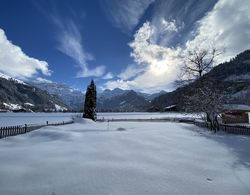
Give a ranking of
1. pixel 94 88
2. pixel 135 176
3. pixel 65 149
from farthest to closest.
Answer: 1. pixel 94 88
2. pixel 65 149
3. pixel 135 176

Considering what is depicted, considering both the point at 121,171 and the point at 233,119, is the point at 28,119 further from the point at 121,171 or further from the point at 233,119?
the point at 121,171

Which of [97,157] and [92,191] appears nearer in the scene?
[92,191]

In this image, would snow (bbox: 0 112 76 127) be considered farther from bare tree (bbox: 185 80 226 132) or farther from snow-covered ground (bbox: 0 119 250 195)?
snow-covered ground (bbox: 0 119 250 195)

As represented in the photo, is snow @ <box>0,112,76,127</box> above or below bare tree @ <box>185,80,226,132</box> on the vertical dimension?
below

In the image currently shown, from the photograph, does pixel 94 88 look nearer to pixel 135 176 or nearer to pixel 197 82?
pixel 197 82

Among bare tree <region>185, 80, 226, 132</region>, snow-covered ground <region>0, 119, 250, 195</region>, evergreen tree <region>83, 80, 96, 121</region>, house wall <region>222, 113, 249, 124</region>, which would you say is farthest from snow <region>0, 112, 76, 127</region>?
house wall <region>222, 113, 249, 124</region>

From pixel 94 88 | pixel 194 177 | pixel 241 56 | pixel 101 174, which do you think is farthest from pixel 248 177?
pixel 241 56

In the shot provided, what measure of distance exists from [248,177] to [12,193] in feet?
23.3

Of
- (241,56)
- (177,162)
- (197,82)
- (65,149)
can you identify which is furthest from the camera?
(241,56)

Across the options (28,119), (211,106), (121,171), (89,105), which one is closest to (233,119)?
(211,106)

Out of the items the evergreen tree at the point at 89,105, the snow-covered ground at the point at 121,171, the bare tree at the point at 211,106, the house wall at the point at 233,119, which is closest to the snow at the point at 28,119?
the evergreen tree at the point at 89,105

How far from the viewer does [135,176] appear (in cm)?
598

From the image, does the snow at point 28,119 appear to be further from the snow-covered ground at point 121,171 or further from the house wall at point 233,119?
the house wall at point 233,119

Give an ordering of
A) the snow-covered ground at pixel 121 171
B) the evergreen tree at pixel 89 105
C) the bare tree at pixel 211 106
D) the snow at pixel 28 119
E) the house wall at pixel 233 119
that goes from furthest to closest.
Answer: the snow at pixel 28 119, the evergreen tree at pixel 89 105, the house wall at pixel 233 119, the bare tree at pixel 211 106, the snow-covered ground at pixel 121 171
